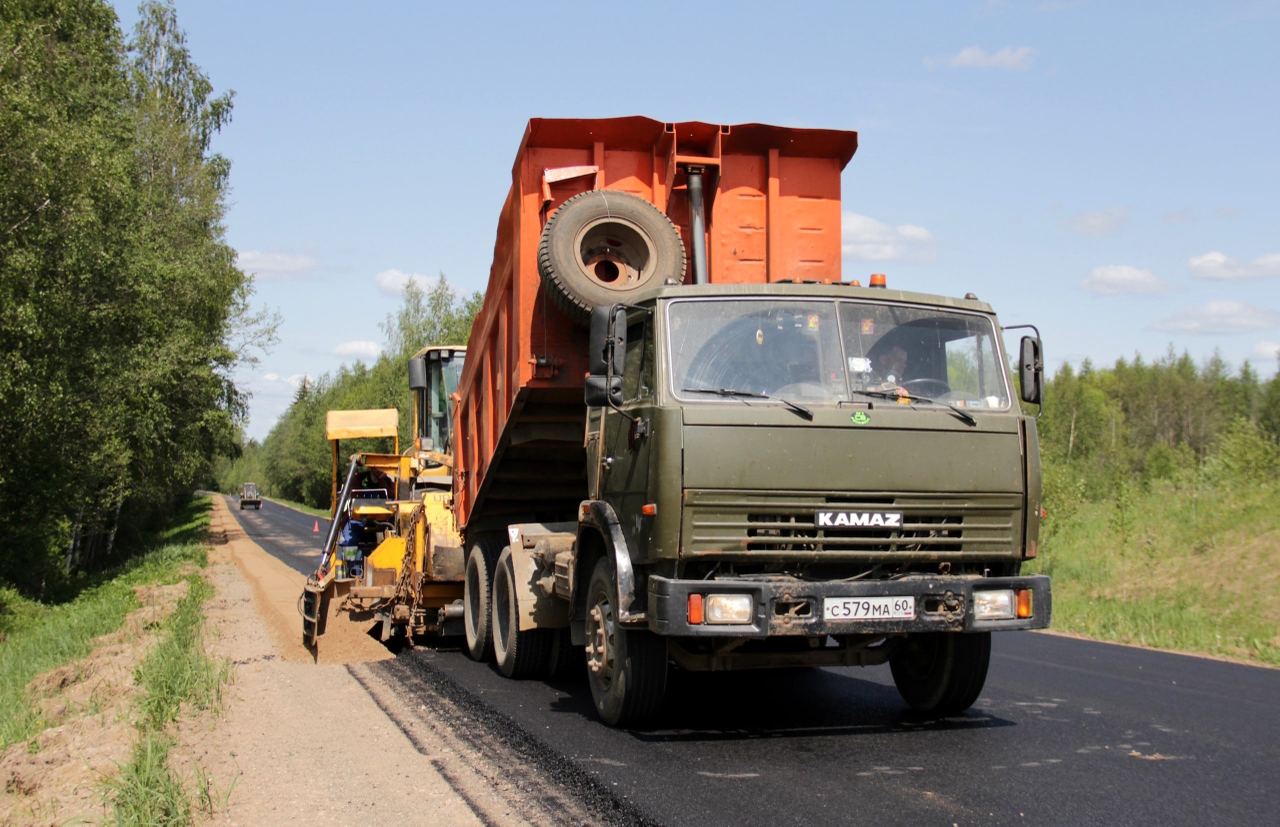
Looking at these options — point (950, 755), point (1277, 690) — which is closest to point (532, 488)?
point (950, 755)

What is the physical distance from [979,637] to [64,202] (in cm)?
1663

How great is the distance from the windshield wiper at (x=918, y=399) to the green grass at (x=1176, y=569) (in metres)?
6.01

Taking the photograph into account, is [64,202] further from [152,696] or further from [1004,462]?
[1004,462]

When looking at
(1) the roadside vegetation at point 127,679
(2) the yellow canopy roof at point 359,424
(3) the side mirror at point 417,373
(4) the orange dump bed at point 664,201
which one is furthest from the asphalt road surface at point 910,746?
(2) the yellow canopy roof at point 359,424

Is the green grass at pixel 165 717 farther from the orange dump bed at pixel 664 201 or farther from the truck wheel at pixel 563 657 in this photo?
the orange dump bed at pixel 664 201

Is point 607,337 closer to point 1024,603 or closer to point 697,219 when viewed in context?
point 697,219

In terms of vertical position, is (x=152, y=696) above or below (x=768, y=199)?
below

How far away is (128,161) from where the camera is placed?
23.2 m

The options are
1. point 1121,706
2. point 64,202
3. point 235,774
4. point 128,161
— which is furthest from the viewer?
point 128,161

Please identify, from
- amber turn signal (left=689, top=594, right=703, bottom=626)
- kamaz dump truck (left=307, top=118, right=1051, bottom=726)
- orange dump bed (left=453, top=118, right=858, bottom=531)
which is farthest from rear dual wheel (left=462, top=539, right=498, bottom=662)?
amber turn signal (left=689, top=594, right=703, bottom=626)

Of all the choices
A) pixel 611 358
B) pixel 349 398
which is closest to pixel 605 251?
pixel 611 358

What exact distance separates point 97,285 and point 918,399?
1845cm

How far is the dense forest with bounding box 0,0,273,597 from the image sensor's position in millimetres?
17734

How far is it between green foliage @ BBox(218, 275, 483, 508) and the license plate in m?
20.5
